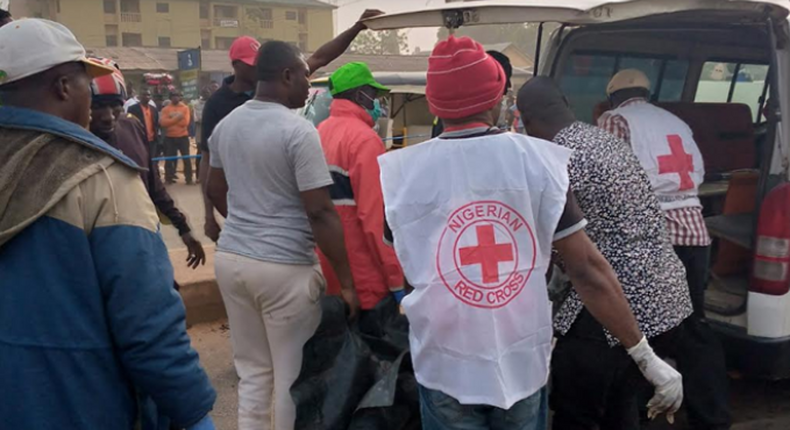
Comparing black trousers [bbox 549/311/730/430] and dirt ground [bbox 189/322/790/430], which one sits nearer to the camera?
black trousers [bbox 549/311/730/430]

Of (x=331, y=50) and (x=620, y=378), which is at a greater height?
(x=331, y=50)

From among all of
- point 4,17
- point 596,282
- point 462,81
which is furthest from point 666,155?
point 4,17

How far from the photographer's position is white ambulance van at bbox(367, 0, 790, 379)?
332 cm

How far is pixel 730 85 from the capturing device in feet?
19.8

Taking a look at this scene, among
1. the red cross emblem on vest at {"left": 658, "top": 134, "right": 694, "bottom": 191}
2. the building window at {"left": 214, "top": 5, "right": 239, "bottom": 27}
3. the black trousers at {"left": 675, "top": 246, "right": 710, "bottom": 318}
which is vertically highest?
the building window at {"left": 214, "top": 5, "right": 239, "bottom": 27}

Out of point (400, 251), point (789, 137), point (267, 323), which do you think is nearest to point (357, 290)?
point (267, 323)

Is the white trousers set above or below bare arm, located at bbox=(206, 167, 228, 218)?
below

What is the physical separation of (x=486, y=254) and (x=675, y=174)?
1994mm

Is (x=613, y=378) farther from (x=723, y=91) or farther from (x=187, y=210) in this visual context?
(x=187, y=210)

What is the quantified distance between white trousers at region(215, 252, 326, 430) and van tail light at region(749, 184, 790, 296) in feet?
6.85

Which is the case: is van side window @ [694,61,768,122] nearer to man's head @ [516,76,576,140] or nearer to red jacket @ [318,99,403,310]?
man's head @ [516,76,576,140]

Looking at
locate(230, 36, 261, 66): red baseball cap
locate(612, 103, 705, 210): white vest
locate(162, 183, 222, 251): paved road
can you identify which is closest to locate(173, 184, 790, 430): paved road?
locate(612, 103, 705, 210): white vest

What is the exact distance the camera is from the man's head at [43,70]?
1.79 meters

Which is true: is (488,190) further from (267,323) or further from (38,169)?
(267,323)
